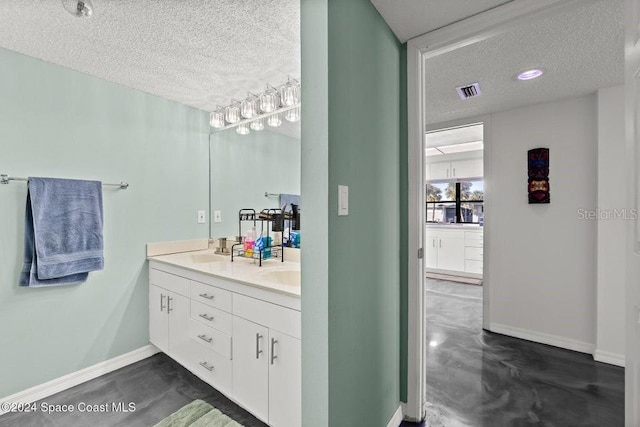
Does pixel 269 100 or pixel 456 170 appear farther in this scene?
pixel 456 170

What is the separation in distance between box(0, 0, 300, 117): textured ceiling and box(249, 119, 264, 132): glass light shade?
0.30 meters

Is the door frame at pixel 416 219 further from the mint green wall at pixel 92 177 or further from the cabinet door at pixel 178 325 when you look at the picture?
the mint green wall at pixel 92 177

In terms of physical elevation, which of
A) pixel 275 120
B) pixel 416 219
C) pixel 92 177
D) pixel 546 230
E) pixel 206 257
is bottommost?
pixel 206 257

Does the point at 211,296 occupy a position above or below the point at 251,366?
above

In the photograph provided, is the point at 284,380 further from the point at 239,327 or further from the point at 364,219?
the point at 364,219

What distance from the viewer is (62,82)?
1957 millimetres

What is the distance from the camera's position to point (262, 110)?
7.27 feet

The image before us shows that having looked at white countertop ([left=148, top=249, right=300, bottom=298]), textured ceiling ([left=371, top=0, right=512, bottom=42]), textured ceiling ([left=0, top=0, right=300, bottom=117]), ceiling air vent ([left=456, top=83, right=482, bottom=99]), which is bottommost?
white countertop ([left=148, top=249, right=300, bottom=298])

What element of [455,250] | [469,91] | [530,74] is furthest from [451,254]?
[530,74]

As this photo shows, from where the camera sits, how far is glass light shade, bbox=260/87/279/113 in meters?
2.12

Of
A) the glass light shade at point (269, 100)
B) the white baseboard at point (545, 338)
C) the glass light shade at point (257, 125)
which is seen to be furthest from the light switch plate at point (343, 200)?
the white baseboard at point (545, 338)

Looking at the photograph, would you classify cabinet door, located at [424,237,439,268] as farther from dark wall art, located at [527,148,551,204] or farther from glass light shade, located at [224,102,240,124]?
glass light shade, located at [224,102,240,124]

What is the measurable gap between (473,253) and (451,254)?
37cm

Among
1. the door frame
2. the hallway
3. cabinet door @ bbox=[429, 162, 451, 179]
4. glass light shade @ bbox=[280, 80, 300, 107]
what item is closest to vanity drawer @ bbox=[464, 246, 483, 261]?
cabinet door @ bbox=[429, 162, 451, 179]
